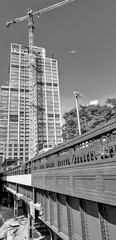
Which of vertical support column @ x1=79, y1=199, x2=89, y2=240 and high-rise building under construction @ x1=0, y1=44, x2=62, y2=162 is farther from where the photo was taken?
high-rise building under construction @ x1=0, y1=44, x2=62, y2=162

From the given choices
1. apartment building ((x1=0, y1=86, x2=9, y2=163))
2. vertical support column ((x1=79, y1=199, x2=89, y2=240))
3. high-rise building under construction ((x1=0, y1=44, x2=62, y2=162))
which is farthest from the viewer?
apartment building ((x1=0, y1=86, x2=9, y2=163))

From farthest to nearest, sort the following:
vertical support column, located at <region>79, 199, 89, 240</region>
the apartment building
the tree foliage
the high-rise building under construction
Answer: the apartment building < the high-rise building under construction < the tree foliage < vertical support column, located at <region>79, 199, 89, 240</region>

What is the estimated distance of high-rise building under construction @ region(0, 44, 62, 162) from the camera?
4454 inches

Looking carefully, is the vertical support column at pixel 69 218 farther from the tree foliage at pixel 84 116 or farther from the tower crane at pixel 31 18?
the tower crane at pixel 31 18

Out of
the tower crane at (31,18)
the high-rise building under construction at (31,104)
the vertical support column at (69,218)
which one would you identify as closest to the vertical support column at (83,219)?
the vertical support column at (69,218)

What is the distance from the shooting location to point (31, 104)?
360ft

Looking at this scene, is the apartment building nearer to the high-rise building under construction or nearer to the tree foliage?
the high-rise building under construction

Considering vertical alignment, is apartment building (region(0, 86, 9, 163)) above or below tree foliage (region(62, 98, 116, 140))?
above

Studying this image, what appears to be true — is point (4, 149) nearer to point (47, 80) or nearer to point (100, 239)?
point (47, 80)

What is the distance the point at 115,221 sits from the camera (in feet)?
11.3

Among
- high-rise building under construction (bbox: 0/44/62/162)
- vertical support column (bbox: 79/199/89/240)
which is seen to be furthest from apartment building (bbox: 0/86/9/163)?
vertical support column (bbox: 79/199/89/240)

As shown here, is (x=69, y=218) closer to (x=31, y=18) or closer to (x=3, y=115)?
(x=31, y=18)

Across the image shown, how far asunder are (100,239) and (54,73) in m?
148

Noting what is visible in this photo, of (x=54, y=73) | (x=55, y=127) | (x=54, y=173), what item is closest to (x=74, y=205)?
(x=54, y=173)
